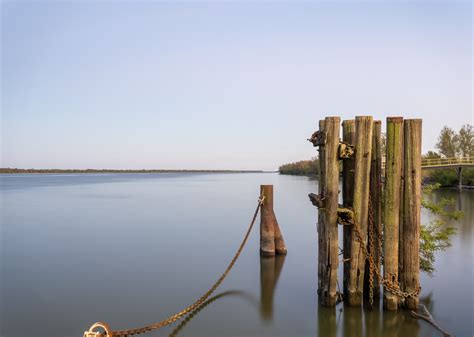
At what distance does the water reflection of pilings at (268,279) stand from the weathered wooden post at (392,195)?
261cm

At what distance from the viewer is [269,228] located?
1108 cm

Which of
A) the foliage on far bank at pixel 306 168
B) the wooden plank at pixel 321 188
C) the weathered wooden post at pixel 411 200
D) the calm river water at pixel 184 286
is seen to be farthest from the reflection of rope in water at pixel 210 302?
the foliage on far bank at pixel 306 168

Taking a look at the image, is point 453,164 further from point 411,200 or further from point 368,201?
point 368,201

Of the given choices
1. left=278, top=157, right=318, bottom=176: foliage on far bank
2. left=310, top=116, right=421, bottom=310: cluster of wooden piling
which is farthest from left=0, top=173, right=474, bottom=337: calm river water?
left=278, top=157, right=318, bottom=176: foliage on far bank

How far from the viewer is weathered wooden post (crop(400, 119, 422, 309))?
256 inches

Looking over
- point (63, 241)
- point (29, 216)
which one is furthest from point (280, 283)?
point (29, 216)

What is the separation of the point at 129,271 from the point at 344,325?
257 inches

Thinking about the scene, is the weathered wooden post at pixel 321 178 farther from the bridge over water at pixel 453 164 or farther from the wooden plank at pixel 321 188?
the bridge over water at pixel 453 164

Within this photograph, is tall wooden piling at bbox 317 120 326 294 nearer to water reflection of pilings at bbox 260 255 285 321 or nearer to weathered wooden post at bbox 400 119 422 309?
weathered wooden post at bbox 400 119 422 309

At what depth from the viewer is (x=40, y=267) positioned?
11.4 metres

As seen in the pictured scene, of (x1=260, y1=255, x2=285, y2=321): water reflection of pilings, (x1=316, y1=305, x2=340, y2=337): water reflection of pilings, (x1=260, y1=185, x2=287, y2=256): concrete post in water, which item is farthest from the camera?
(x1=260, y1=185, x2=287, y2=256): concrete post in water

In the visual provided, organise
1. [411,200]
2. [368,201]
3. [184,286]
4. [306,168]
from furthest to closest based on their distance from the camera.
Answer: [306,168]
[184,286]
[368,201]
[411,200]

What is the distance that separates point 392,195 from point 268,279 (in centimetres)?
454

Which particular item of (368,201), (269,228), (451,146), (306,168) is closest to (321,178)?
(368,201)
